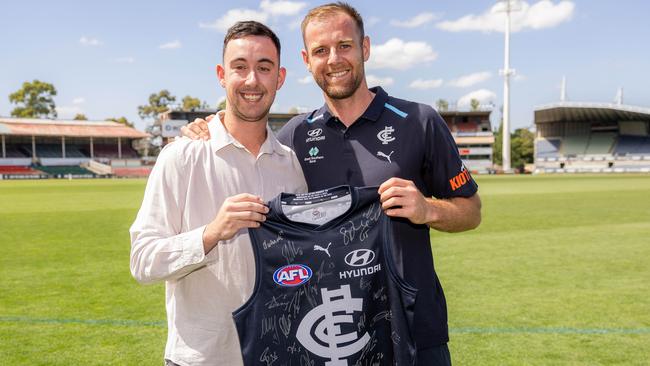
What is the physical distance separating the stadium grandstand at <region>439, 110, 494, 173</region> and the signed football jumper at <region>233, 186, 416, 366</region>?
8299cm

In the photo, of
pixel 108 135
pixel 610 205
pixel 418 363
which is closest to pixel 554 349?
pixel 418 363

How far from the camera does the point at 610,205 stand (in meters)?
18.7

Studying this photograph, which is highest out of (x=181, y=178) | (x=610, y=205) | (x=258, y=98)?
(x=258, y=98)

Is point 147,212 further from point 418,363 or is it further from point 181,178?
point 418,363

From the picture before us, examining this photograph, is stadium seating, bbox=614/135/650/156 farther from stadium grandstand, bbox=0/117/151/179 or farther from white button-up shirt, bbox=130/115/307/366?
white button-up shirt, bbox=130/115/307/366

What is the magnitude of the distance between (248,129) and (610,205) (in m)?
19.7

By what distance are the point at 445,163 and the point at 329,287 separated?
0.97 m

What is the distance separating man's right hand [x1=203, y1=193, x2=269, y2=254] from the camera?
2.14 meters

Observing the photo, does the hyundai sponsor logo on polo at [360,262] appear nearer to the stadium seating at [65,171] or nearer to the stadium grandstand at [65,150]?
the stadium grandstand at [65,150]

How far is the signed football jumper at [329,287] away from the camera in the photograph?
7.57 ft

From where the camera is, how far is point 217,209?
96.3 inches

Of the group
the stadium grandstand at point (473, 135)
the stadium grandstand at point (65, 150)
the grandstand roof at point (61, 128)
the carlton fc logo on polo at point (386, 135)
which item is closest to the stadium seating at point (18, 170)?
the stadium grandstand at point (65, 150)

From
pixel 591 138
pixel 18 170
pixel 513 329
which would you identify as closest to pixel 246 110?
pixel 513 329

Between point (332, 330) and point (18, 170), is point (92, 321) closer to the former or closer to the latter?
point (332, 330)
